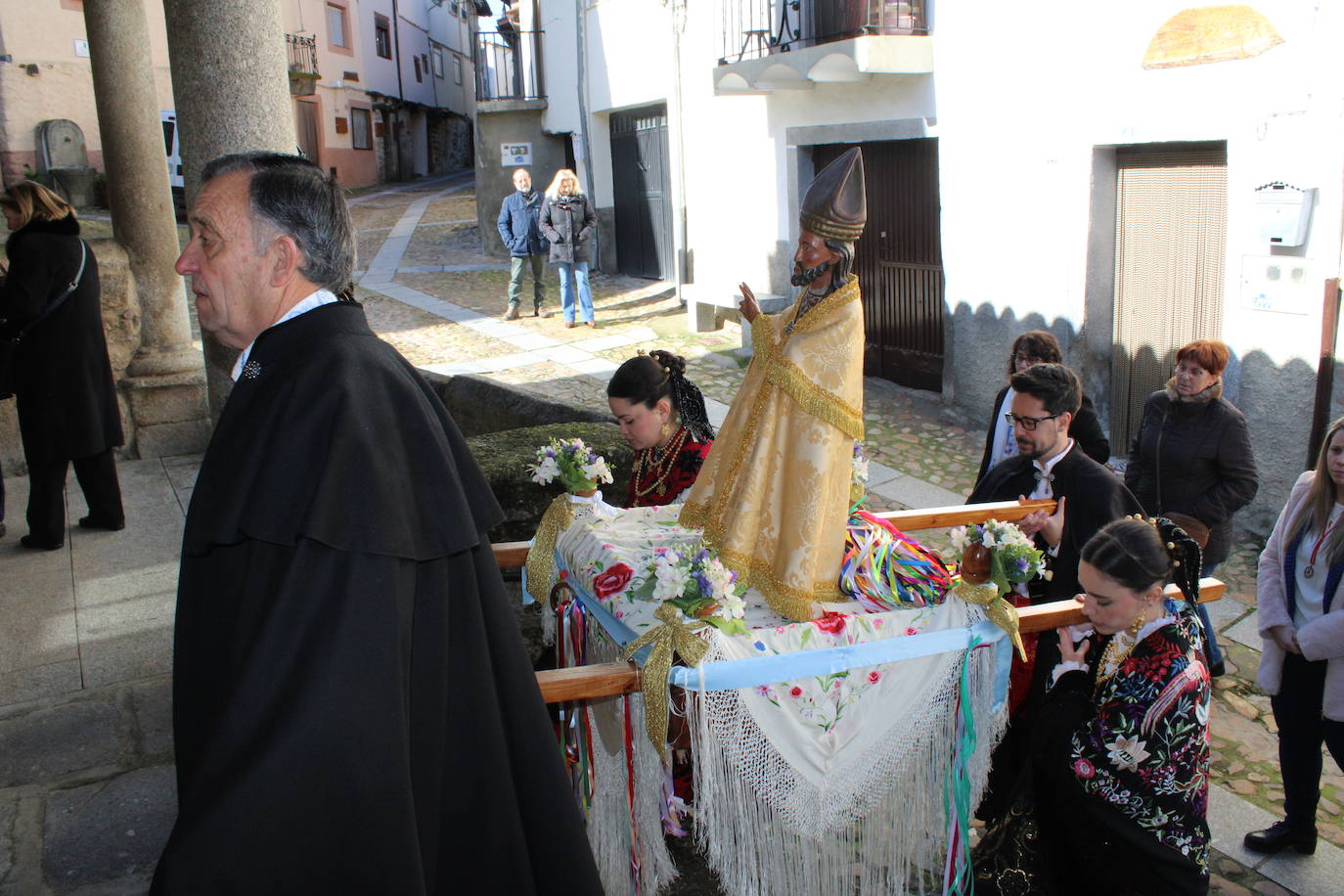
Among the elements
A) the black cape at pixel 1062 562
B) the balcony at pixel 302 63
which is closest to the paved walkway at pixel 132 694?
the black cape at pixel 1062 562

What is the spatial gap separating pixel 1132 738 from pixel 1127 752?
0.04 m

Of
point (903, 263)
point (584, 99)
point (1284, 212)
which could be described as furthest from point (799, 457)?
point (584, 99)

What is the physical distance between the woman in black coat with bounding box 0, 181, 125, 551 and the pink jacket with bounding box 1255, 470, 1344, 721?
5383 millimetres

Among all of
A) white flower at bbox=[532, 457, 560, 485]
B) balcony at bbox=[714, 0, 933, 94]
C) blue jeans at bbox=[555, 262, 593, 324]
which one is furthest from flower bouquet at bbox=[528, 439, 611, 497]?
blue jeans at bbox=[555, 262, 593, 324]

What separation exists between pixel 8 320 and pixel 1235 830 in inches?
232

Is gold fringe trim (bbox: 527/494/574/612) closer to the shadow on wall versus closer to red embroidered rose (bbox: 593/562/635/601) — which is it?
red embroidered rose (bbox: 593/562/635/601)

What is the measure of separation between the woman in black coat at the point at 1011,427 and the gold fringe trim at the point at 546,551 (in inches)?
71.4

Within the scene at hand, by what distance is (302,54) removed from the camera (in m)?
28.3

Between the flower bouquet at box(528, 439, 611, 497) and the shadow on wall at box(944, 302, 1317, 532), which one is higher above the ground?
the flower bouquet at box(528, 439, 611, 497)

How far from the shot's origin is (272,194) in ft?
6.34

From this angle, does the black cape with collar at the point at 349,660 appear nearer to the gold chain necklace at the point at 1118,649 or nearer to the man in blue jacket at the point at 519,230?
the gold chain necklace at the point at 1118,649

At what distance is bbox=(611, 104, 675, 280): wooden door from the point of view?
15750 millimetres

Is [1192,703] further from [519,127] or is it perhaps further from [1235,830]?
[519,127]

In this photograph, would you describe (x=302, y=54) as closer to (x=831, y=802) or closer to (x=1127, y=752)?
(x=831, y=802)
